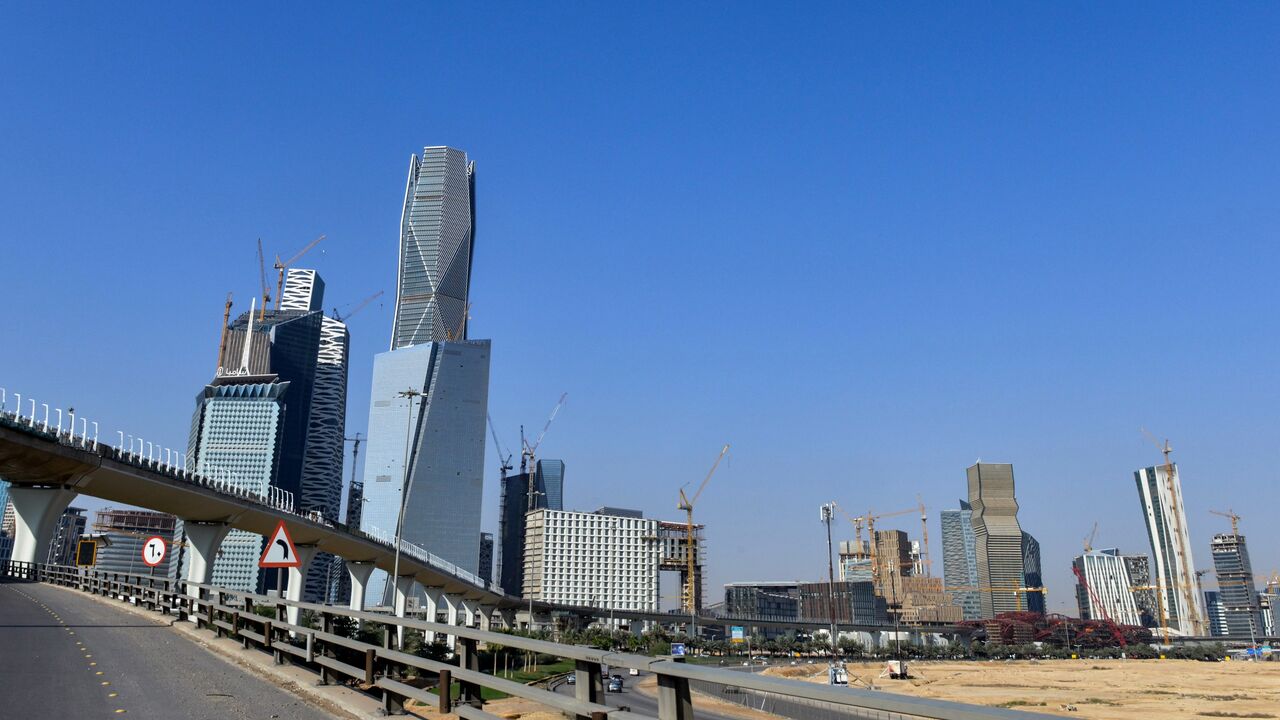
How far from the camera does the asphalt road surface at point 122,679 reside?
1273 cm

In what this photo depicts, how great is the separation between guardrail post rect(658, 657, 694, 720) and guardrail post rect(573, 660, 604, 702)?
111 centimetres

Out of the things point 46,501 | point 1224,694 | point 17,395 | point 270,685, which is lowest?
point 1224,694

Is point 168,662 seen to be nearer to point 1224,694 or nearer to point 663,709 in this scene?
point 663,709

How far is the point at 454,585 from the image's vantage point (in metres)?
168

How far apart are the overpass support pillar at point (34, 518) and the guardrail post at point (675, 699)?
259ft

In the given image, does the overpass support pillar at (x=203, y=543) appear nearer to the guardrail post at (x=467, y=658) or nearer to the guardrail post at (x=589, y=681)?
the guardrail post at (x=467, y=658)

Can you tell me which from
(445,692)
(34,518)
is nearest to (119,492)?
(34,518)

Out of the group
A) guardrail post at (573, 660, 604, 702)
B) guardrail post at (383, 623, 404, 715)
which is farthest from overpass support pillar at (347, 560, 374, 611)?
guardrail post at (573, 660, 604, 702)

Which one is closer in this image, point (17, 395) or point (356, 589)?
point (17, 395)

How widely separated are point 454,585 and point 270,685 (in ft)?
524

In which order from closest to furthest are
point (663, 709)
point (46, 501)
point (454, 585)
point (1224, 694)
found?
point (663, 709)
point (46, 501)
point (1224, 694)
point (454, 585)

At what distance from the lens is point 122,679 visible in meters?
15.8

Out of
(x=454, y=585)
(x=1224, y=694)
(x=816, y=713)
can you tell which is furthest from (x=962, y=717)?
(x=454, y=585)

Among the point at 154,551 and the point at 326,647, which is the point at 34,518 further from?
the point at 326,647
